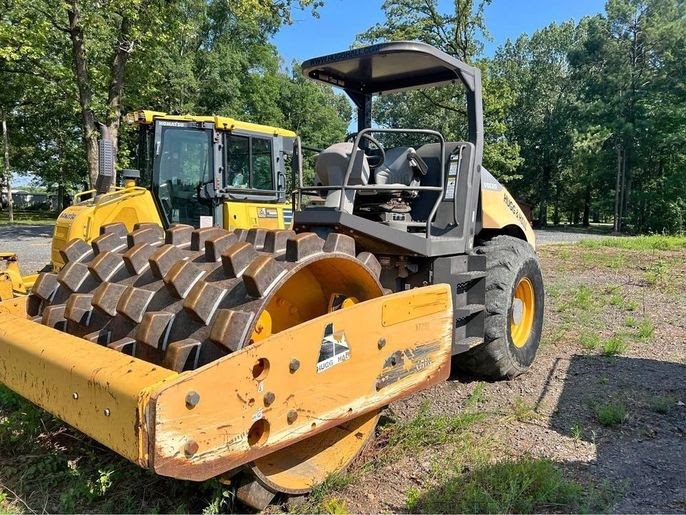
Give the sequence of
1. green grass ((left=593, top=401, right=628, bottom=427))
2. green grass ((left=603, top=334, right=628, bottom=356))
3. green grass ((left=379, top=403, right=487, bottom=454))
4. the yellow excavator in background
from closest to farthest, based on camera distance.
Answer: green grass ((left=379, top=403, right=487, bottom=454))
green grass ((left=593, top=401, right=628, bottom=427))
green grass ((left=603, top=334, right=628, bottom=356))
the yellow excavator in background

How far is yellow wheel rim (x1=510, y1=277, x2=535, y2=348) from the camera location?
4.91 metres

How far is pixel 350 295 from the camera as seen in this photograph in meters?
3.30

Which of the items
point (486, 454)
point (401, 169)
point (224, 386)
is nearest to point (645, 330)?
point (401, 169)

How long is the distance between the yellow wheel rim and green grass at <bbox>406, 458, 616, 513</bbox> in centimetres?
188

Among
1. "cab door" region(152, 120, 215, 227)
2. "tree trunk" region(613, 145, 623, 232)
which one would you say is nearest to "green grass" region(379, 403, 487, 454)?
"cab door" region(152, 120, 215, 227)

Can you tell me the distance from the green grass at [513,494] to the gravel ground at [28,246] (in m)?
9.61

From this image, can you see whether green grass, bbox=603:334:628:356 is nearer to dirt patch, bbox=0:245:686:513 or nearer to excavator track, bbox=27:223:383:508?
dirt patch, bbox=0:245:686:513

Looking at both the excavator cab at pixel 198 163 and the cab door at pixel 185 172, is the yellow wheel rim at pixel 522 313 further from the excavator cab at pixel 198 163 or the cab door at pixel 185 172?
the cab door at pixel 185 172

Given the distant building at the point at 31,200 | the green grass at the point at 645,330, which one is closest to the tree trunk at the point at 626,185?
the green grass at the point at 645,330

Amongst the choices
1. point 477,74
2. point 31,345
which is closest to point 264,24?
point 477,74

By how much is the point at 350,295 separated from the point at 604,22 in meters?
37.8

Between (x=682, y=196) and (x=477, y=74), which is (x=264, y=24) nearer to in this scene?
(x=682, y=196)

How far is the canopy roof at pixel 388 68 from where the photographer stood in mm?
4047

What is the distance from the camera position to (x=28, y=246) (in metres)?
15.2
